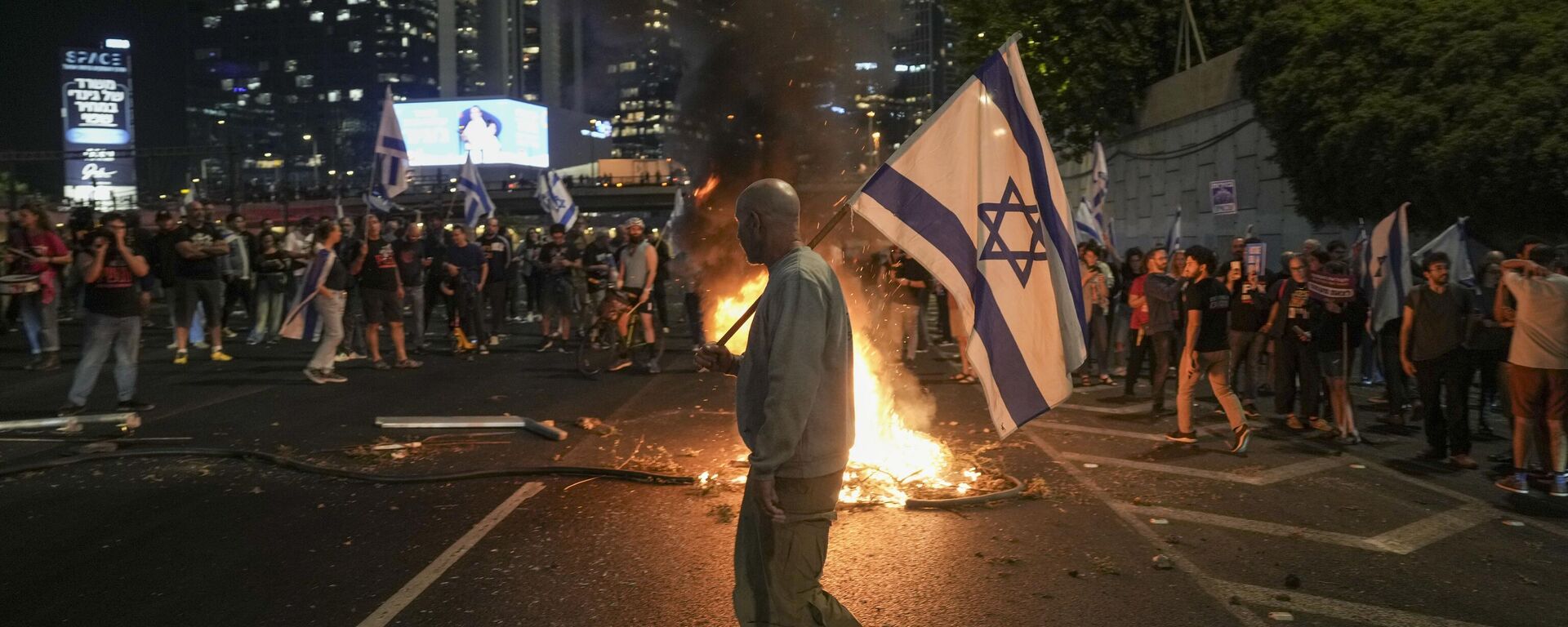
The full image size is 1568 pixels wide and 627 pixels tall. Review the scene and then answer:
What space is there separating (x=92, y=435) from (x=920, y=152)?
25.0 feet

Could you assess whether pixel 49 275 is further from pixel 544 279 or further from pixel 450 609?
pixel 450 609

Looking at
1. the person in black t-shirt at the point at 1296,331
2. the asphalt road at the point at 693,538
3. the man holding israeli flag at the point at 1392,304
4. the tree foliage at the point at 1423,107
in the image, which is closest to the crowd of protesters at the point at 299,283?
the asphalt road at the point at 693,538

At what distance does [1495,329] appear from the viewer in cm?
883

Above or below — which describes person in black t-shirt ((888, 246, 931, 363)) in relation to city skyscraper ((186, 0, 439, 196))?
below

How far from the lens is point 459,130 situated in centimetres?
8331

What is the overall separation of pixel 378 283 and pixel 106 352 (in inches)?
157

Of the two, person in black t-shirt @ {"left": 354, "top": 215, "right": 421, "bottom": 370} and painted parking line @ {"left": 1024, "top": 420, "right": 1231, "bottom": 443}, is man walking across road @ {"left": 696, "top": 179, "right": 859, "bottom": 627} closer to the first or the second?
painted parking line @ {"left": 1024, "top": 420, "right": 1231, "bottom": 443}

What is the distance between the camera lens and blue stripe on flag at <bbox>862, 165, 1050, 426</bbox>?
4.97 meters

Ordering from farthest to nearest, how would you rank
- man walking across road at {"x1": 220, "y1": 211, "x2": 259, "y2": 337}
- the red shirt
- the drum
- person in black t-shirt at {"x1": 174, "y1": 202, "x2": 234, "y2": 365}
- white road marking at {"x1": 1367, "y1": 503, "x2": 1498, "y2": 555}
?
man walking across road at {"x1": 220, "y1": 211, "x2": 259, "y2": 337}
person in black t-shirt at {"x1": 174, "y1": 202, "x2": 234, "y2": 365}
the drum
the red shirt
white road marking at {"x1": 1367, "y1": 503, "x2": 1498, "y2": 555}

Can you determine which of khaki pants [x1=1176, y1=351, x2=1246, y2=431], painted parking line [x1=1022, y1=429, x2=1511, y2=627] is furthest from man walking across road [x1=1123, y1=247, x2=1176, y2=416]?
painted parking line [x1=1022, y1=429, x2=1511, y2=627]

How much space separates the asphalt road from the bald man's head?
6.71 ft

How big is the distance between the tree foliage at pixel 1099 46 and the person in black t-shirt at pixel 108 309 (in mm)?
22102

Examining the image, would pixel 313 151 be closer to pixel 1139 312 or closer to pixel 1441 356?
pixel 1139 312

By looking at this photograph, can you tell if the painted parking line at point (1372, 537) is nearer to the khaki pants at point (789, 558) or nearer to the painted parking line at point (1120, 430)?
the painted parking line at point (1120, 430)
